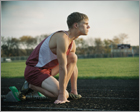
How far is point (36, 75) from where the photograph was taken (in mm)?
3158

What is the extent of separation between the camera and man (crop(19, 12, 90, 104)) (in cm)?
297

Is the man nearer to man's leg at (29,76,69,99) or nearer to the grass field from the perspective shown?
man's leg at (29,76,69,99)

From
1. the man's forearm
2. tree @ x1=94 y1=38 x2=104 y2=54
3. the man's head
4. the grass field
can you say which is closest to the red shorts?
the man's forearm

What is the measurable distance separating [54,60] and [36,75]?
39 centimetres

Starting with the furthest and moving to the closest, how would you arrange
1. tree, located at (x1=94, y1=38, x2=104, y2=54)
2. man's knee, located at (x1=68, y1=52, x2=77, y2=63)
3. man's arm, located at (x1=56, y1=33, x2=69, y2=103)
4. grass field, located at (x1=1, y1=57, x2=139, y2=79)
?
tree, located at (x1=94, y1=38, x2=104, y2=54) < grass field, located at (x1=1, y1=57, x2=139, y2=79) < man's knee, located at (x1=68, y1=52, x2=77, y2=63) < man's arm, located at (x1=56, y1=33, x2=69, y2=103)

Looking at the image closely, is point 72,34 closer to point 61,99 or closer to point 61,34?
point 61,34

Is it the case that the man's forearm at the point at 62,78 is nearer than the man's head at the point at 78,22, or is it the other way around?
the man's forearm at the point at 62,78

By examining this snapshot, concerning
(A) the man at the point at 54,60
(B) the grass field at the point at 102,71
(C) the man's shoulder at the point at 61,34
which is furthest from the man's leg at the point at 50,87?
(B) the grass field at the point at 102,71

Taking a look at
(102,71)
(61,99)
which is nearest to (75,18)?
(61,99)

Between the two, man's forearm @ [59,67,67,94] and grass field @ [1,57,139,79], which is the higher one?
man's forearm @ [59,67,67,94]

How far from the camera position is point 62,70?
298cm

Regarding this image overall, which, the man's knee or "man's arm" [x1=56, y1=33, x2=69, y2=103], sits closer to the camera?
"man's arm" [x1=56, y1=33, x2=69, y2=103]

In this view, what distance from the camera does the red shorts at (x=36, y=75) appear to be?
3.12 metres

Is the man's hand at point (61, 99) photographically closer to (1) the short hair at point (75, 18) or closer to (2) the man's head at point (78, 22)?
(2) the man's head at point (78, 22)
